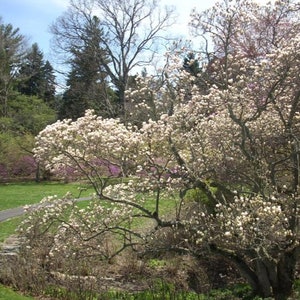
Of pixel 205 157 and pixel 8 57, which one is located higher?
pixel 8 57

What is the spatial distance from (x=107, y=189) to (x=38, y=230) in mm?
1268

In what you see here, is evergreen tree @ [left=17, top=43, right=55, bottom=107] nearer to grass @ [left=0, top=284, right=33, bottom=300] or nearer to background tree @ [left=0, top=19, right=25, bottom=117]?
background tree @ [left=0, top=19, right=25, bottom=117]

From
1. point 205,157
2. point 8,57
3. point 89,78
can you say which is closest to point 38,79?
point 8,57

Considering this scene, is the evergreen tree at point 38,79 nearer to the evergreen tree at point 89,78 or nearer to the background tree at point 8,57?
the background tree at point 8,57

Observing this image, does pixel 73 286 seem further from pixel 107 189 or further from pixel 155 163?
pixel 155 163

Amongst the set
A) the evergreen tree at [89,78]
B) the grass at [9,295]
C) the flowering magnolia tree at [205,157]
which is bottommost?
the grass at [9,295]

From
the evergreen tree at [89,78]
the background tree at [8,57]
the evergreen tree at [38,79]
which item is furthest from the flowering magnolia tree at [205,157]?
the evergreen tree at [38,79]

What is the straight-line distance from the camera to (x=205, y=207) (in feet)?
27.3

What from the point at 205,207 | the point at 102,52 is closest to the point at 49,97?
the point at 102,52

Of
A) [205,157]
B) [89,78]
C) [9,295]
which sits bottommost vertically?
[9,295]

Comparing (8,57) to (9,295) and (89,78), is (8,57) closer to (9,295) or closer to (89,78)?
(89,78)

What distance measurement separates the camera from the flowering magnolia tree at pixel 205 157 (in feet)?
21.2

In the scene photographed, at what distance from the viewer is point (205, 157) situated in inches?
284

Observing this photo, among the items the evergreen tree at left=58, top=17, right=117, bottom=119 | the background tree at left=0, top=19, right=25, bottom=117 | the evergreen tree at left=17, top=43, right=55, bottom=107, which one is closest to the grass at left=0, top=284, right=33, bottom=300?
the evergreen tree at left=58, top=17, right=117, bottom=119
